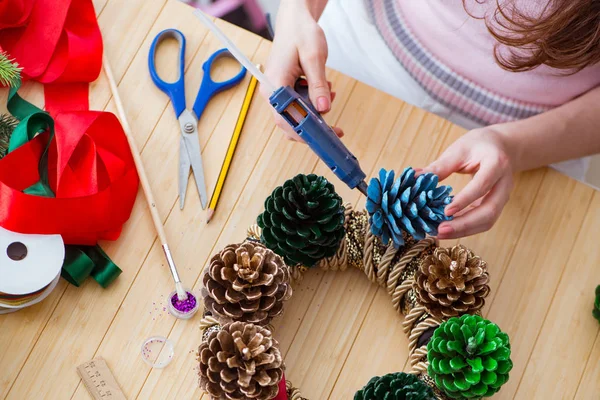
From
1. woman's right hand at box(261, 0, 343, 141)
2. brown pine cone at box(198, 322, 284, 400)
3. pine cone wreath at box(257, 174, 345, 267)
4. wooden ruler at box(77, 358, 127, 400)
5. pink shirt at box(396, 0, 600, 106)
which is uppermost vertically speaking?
pink shirt at box(396, 0, 600, 106)

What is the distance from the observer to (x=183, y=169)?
85 cm

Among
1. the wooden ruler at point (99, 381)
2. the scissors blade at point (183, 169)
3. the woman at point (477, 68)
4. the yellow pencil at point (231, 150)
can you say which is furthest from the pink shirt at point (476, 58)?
the wooden ruler at point (99, 381)

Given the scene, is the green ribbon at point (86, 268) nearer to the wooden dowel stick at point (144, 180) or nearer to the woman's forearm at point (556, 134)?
the wooden dowel stick at point (144, 180)

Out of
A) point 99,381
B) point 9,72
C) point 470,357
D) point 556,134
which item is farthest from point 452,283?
point 9,72

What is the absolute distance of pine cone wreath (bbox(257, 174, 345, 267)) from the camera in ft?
2.32

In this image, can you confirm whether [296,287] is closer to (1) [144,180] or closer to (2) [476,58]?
(1) [144,180]

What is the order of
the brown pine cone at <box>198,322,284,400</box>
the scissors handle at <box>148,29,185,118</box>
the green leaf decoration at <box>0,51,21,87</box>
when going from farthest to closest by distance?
1. the scissors handle at <box>148,29,185,118</box>
2. the green leaf decoration at <box>0,51,21,87</box>
3. the brown pine cone at <box>198,322,284,400</box>

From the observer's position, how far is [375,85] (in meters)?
1.01

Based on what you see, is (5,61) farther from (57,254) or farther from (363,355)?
(363,355)

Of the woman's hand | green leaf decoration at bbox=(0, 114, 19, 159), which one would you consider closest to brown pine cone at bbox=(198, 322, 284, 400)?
the woman's hand

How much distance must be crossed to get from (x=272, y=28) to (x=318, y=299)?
0.68 metres

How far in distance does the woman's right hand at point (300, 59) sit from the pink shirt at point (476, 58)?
170mm

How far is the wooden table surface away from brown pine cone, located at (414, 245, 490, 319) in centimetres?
8

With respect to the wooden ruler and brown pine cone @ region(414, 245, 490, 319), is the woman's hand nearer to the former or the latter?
brown pine cone @ region(414, 245, 490, 319)
